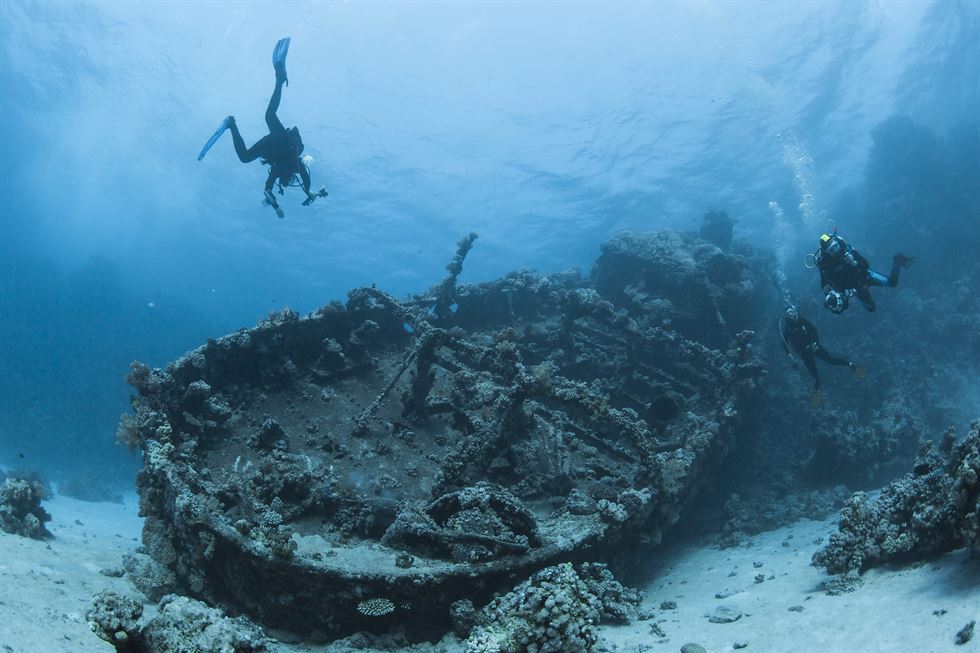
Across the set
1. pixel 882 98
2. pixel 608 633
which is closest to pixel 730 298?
pixel 608 633

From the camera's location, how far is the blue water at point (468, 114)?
2942cm

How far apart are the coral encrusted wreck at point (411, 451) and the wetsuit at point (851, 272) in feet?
7.86

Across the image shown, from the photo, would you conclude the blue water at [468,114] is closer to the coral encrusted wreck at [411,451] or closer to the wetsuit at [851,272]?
the coral encrusted wreck at [411,451]

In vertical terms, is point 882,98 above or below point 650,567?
A: above

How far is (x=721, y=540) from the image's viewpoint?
36.0 ft

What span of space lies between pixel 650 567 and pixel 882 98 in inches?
1613

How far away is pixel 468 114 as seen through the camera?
35.8 metres

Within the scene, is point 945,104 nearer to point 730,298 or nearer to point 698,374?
point 730,298

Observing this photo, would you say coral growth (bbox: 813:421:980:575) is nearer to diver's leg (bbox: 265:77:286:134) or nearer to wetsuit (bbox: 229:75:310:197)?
wetsuit (bbox: 229:75:310:197)

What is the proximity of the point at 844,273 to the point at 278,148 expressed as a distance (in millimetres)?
13369

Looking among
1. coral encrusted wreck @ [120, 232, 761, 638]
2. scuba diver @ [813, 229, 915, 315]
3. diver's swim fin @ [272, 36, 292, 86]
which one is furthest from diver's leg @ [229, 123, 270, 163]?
scuba diver @ [813, 229, 915, 315]

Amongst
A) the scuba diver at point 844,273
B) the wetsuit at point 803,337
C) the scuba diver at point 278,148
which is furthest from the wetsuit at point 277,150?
the wetsuit at point 803,337

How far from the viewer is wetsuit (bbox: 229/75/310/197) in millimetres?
10929

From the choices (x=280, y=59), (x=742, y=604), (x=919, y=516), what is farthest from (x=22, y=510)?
(x=919, y=516)
